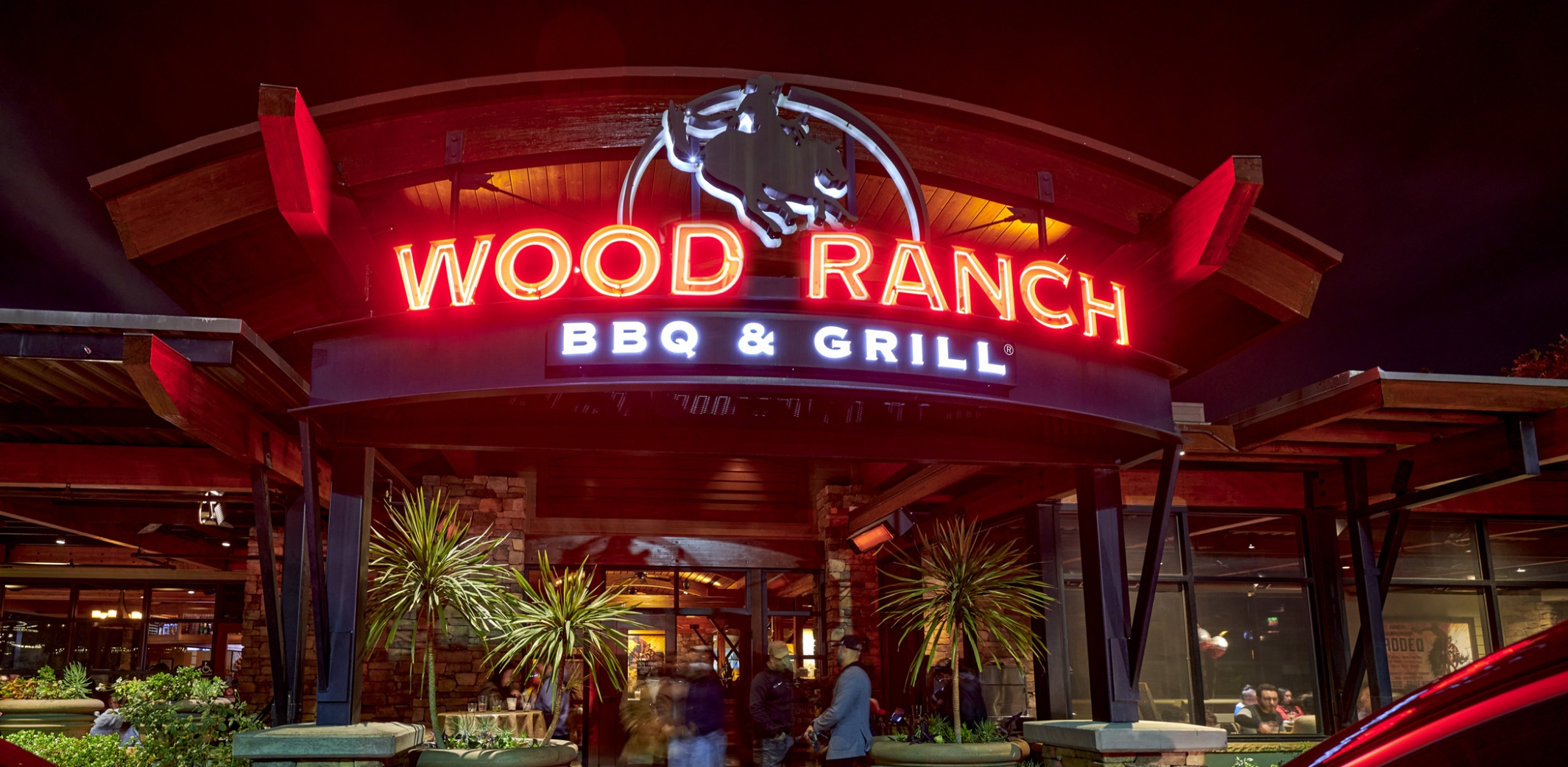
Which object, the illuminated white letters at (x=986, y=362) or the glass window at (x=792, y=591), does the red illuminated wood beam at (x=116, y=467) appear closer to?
the glass window at (x=792, y=591)

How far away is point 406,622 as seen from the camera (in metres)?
12.0

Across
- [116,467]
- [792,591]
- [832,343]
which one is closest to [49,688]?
[116,467]

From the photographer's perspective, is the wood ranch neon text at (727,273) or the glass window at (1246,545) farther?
the glass window at (1246,545)

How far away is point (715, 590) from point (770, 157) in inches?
294

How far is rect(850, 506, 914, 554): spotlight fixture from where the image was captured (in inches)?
460

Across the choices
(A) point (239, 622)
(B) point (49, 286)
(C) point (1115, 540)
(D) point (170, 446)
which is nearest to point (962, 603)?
(C) point (1115, 540)

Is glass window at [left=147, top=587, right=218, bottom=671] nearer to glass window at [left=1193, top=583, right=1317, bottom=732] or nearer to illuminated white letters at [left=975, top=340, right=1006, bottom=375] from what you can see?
glass window at [left=1193, top=583, right=1317, bottom=732]

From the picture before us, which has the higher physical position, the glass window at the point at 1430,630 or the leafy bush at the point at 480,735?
the glass window at the point at 1430,630

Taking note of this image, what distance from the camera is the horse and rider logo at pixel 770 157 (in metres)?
7.51

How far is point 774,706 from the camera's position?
9172 mm

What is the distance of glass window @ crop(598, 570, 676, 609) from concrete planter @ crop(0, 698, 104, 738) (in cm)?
579

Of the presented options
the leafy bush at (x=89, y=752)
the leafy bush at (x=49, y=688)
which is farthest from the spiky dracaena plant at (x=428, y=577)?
the leafy bush at (x=49, y=688)

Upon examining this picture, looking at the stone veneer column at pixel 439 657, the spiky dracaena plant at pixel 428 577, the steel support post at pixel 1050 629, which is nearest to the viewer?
the spiky dracaena plant at pixel 428 577

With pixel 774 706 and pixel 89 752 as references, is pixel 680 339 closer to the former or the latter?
pixel 774 706
